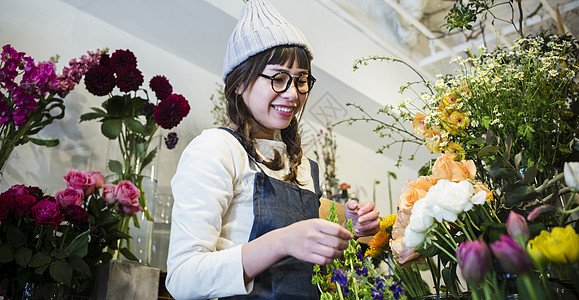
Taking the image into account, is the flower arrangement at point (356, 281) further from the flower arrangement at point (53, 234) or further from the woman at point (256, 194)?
the flower arrangement at point (53, 234)

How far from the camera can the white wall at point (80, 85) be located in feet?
6.38

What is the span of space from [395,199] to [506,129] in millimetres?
2603

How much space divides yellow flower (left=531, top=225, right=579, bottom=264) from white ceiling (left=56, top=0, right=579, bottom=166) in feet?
6.91

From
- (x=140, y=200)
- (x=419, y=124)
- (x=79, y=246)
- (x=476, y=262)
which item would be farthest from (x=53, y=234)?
(x=476, y=262)

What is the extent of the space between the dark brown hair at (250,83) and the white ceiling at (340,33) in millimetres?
1220

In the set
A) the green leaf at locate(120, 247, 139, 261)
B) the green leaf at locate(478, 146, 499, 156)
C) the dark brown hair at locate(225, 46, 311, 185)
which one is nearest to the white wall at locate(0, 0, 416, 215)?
the green leaf at locate(120, 247, 139, 261)

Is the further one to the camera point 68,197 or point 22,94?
point 22,94

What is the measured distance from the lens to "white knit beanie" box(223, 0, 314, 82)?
1236mm

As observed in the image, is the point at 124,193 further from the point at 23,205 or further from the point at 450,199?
the point at 450,199

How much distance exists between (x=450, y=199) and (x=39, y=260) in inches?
44.1

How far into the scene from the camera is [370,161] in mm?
3523

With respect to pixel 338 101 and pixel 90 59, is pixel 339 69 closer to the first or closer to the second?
pixel 338 101

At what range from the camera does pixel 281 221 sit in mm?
1118

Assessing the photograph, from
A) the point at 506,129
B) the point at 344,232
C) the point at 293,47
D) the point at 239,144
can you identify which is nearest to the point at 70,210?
the point at 239,144
